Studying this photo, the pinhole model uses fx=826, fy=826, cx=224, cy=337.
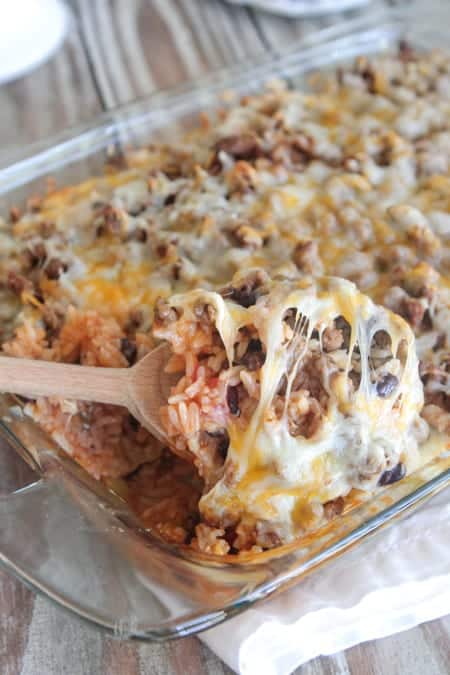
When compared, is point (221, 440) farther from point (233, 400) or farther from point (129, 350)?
point (129, 350)

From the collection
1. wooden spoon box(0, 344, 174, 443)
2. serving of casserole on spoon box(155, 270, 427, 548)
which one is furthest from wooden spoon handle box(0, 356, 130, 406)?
serving of casserole on spoon box(155, 270, 427, 548)

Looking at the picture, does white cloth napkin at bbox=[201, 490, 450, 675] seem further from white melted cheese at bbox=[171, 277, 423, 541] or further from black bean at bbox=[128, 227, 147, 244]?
black bean at bbox=[128, 227, 147, 244]

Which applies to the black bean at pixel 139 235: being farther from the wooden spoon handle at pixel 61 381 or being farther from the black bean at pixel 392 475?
the black bean at pixel 392 475

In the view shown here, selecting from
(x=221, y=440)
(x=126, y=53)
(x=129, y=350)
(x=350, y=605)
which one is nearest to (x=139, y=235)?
(x=129, y=350)

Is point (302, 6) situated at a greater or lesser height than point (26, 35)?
lesser

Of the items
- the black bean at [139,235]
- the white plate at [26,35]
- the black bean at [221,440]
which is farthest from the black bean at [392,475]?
the white plate at [26,35]
